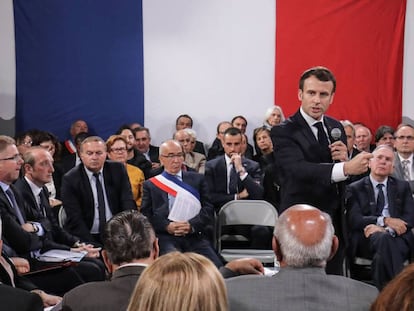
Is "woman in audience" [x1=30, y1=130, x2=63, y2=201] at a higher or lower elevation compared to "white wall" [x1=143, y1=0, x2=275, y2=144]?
lower

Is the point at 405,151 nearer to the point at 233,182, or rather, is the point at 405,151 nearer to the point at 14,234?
the point at 233,182

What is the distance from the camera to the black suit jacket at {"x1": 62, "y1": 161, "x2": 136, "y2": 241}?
14.4 feet

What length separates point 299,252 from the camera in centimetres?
177

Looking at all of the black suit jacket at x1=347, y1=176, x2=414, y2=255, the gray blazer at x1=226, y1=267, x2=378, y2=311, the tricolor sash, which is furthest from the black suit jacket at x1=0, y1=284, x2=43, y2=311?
the black suit jacket at x1=347, y1=176, x2=414, y2=255

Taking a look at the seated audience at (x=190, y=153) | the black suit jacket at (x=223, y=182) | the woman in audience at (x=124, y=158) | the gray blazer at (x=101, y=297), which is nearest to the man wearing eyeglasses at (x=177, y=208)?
the black suit jacket at (x=223, y=182)

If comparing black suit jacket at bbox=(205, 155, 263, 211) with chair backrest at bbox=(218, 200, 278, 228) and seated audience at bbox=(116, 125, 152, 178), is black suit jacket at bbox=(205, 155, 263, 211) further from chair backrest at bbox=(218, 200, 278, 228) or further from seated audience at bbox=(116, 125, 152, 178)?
seated audience at bbox=(116, 125, 152, 178)

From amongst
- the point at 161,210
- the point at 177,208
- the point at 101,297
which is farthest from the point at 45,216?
the point at 101,297

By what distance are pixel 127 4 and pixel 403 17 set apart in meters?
3.30

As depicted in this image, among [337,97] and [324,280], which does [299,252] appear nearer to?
[324,280]

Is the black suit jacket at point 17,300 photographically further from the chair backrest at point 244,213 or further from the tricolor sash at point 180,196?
the chair backrest at point 244,213

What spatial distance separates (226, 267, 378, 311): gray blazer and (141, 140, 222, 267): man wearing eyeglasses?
2.65 meters

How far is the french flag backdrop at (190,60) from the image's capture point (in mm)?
7219

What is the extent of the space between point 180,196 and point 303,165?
6.90ft

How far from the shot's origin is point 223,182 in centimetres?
529
